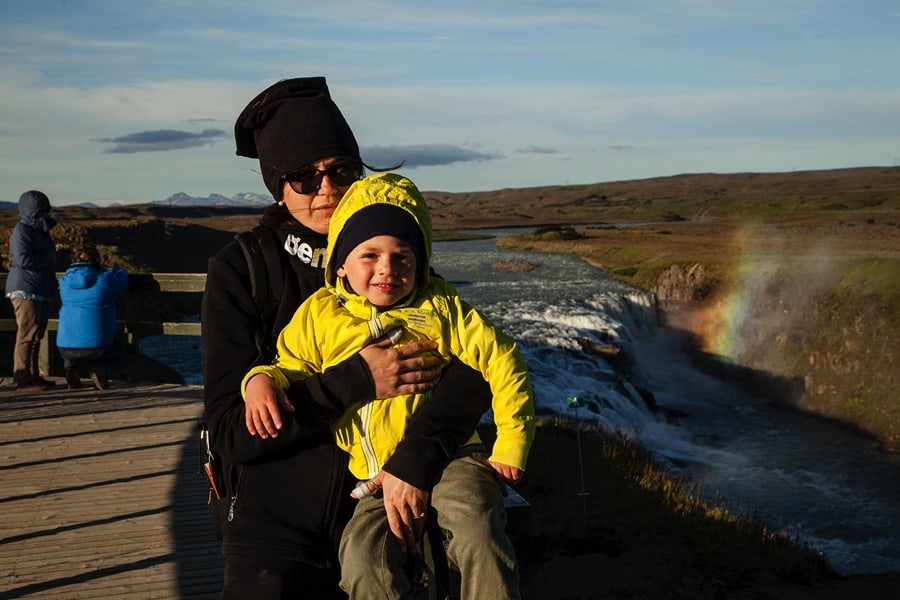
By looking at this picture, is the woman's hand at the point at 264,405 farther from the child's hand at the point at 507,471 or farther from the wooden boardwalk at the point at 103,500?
the wooden boardwalk at the point at 103,500

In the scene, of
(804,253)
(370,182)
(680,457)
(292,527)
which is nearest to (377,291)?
(370,182)

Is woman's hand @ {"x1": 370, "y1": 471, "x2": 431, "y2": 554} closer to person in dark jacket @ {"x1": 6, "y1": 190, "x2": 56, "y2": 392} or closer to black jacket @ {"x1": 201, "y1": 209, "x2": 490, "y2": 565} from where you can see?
black jacket @ {"x1": 201, "y1": 209, "x2": 490, "y2": 565}

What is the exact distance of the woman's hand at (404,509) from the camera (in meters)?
2.96

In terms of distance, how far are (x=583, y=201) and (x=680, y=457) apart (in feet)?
547

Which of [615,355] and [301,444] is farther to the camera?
[615,355]

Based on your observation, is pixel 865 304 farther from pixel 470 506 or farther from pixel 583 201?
pixel 583 201

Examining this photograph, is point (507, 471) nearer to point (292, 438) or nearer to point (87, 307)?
point (292, 438)

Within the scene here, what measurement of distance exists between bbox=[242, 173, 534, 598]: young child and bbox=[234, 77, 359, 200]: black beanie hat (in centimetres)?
37

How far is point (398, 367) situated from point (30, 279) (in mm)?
9450

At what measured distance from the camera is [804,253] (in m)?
35.0

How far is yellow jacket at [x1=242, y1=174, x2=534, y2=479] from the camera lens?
3.07m

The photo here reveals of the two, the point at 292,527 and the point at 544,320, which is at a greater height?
the point at 292,527

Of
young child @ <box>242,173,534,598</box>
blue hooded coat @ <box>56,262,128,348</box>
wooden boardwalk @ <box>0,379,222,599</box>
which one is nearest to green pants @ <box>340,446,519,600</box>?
young child @ <box>242,173,534,598</box>

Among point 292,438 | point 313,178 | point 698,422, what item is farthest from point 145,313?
point 292,438
